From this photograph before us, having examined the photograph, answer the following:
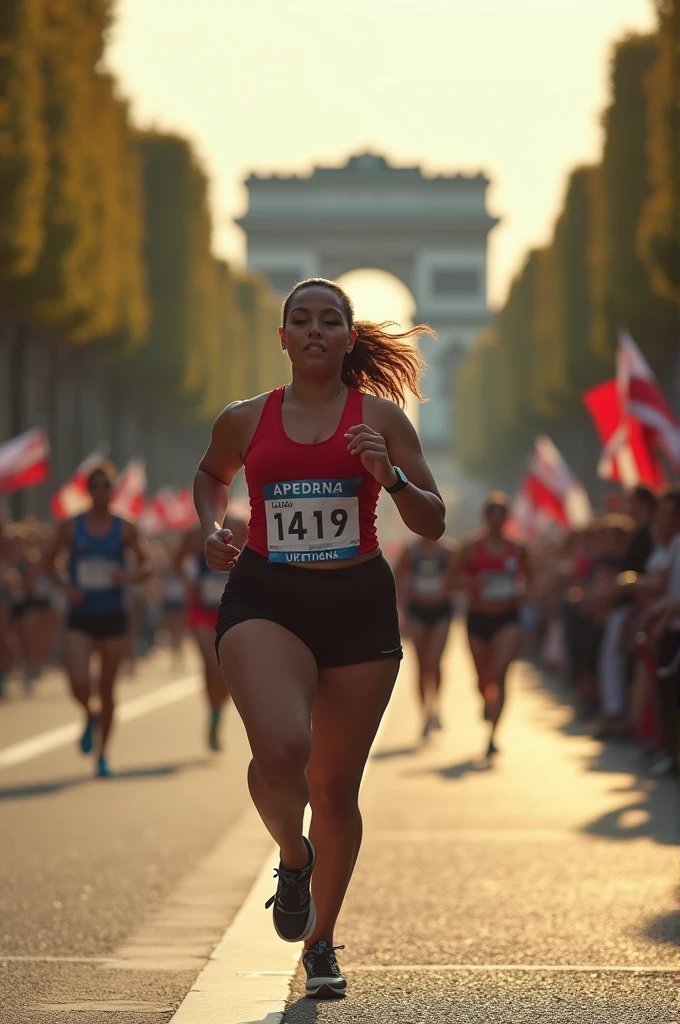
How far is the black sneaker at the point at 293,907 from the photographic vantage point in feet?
18.0

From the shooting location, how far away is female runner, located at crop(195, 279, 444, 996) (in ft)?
18.1

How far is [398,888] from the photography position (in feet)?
26.2

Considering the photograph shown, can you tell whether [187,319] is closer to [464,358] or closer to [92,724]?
[92,724]

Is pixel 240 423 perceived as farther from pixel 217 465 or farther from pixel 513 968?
pixel 513 968

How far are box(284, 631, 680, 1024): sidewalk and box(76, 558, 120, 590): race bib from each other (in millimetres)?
1821

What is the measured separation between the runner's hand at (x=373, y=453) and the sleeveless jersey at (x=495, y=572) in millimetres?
9290

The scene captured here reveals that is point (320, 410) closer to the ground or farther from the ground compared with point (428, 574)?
farther from the ground

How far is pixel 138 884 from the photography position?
8156 millimetres

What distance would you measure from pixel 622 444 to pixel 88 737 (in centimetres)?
644

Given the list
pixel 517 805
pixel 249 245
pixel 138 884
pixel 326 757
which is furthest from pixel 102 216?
pixel 249 245

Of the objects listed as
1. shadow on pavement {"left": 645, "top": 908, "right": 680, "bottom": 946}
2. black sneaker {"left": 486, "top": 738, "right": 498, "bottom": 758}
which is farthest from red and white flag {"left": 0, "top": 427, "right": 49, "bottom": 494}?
shadow on pavement {"left": 645, "top": 908, "right": 680, "bottom": 946}

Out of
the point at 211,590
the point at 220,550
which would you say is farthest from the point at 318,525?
the point at 211,590

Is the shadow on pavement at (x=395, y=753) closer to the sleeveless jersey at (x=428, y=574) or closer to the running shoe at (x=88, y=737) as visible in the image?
the sleeveless jersey at (x=428, y=574)

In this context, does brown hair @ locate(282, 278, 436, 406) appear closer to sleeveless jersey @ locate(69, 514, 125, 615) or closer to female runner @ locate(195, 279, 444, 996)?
female runner @ locate(195, 279, 444, 996)
